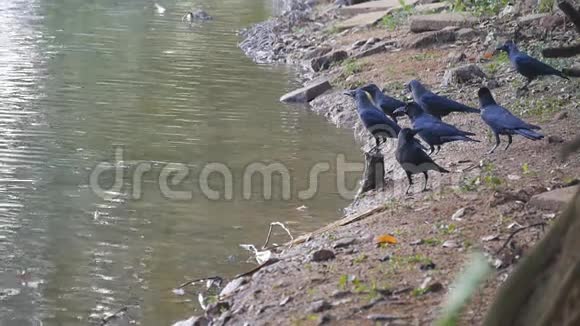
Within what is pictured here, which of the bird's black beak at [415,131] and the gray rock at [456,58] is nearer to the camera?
the bird's black beak at [415,131]

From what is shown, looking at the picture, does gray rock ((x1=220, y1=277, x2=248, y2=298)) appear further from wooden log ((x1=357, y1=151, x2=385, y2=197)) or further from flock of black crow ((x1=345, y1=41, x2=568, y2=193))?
wooden log ((x1=357, y1=151, x2=385, y2=197))

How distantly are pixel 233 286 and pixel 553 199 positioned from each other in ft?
7.66

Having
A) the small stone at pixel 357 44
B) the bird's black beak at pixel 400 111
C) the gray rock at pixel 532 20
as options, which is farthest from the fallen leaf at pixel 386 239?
the small stone at pixel 357 44

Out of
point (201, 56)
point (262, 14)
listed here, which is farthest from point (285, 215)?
point (262, 14)

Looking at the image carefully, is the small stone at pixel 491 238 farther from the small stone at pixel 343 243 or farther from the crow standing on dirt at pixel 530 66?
the crow standing on dirt at pixel 530 66

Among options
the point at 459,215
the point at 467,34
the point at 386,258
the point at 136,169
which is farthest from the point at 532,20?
the point at 386,258

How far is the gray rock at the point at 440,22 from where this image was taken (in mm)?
17047

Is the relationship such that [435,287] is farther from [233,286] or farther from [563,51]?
[563,51]

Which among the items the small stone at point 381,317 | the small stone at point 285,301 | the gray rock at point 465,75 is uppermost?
the gray rock at point 465,75

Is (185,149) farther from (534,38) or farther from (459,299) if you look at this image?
(459,299)

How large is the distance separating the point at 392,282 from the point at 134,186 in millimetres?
5306

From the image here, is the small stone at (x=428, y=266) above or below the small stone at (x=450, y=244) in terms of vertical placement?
below
